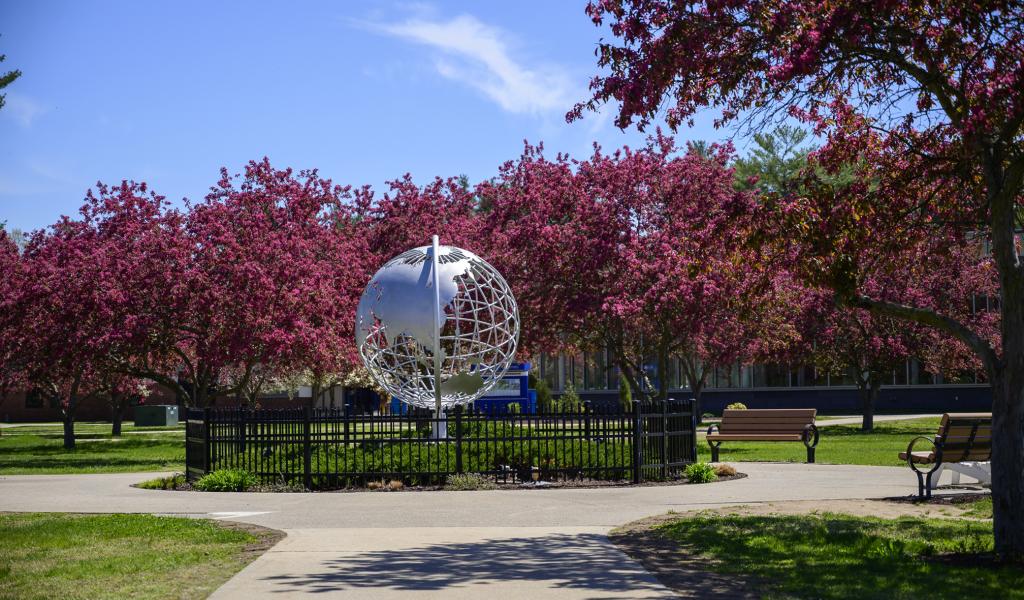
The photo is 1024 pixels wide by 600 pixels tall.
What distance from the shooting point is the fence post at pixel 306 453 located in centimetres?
1695

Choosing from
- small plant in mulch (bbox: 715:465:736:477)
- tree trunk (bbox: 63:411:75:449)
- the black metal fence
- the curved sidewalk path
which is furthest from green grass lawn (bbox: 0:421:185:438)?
small plant in mulch (bbox: 715:465:736:477)

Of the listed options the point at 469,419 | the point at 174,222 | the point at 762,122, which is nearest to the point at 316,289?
the point at 174,222

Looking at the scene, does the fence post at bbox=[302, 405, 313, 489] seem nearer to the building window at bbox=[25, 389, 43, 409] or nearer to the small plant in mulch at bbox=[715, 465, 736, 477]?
the small plant in mulch at bbox=[715, 465, 736, 477]

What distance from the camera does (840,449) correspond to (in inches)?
1031

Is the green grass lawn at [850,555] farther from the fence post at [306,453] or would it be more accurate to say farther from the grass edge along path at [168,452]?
the grass edge along path at [168,452]

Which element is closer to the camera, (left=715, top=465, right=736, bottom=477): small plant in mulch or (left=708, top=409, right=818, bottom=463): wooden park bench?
(left=715, top=465, right=736, bottom=477): small plant in mulch

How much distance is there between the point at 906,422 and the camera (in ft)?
137

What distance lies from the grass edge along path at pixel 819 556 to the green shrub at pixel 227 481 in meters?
6.97

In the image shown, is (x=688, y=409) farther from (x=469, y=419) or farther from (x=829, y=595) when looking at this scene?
(x=829, y=595)

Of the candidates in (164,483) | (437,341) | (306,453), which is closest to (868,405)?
(437,341)

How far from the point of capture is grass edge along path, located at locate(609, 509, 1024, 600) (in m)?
8.45

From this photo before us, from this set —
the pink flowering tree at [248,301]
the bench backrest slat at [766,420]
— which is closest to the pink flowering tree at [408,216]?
the pink flowering tree at [248,301]

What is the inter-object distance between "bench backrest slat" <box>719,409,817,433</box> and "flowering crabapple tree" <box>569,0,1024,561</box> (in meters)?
10.8

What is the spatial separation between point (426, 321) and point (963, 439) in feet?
28.4
